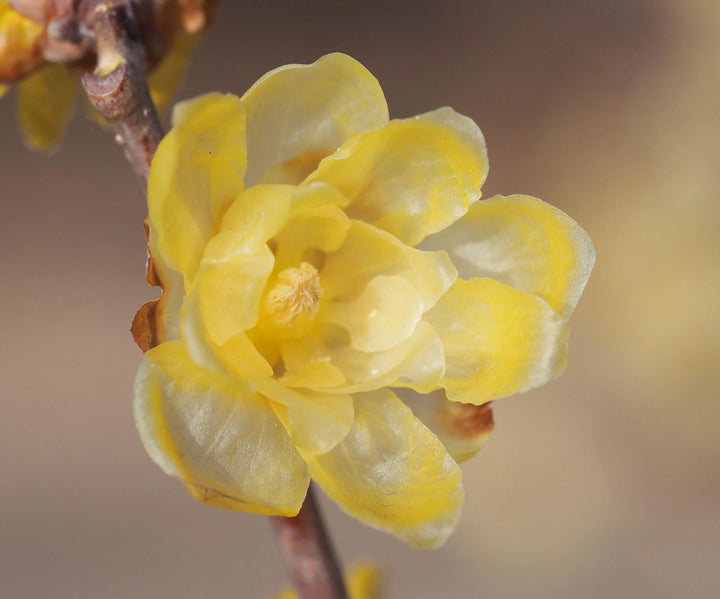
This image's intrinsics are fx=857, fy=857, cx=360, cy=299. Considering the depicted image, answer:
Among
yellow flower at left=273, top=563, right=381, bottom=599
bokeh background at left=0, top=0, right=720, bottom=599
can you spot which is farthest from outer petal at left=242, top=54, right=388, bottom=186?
bokeh background at left=0, top=0, right=720, bottom=599

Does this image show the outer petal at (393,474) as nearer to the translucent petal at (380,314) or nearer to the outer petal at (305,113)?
the translucent petal at (380,314)

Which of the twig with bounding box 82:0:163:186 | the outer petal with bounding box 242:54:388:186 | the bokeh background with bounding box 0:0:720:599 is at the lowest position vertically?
the bokeh background with bounding box 0:0:720:599

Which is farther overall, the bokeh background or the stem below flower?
the bokeh background

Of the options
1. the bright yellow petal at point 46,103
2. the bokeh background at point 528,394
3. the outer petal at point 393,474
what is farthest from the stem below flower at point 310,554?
the bokeh background at point 528,394

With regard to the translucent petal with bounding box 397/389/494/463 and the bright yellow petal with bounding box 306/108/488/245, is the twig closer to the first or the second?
the bright yellow petal with bounding box 306/108/488/245

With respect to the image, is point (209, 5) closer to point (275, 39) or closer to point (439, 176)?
point (439, 176)

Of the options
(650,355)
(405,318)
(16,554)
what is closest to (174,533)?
(16,554)
